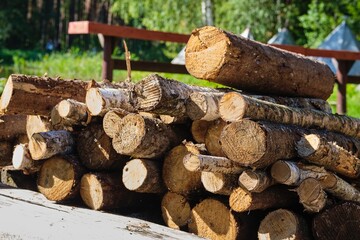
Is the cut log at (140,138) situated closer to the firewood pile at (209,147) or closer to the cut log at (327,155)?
the firewood pile at (209,147)

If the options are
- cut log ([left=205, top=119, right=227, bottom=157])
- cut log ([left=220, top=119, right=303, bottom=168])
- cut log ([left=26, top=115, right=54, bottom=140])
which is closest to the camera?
cut log ([left=220, top=119, right=303, bottom=168])

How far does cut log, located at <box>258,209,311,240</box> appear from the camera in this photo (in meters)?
3.51

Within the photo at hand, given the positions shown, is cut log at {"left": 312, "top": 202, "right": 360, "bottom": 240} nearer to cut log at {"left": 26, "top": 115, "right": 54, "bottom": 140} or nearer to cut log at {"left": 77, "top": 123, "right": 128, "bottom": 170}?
cut log at {"left": 77, "top": 123, "right": 128, "bottom": 170}

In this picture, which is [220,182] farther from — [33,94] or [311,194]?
[33,94]

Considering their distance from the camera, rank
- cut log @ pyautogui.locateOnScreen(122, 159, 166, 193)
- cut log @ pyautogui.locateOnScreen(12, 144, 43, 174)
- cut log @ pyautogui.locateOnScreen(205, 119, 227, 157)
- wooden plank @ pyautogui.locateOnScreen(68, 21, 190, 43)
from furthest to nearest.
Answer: wooden plank @ pyautogui.locateOnScreen(68, 21, 190, 43) → cut log @ pyautogui.locateOnScreen(12, 144, 43, 174) → cut log @ pyautogui.locateOnScreen(122, 159, 166, 193) → cut log @ pyautogui.locateOnScreen(205, 119, 227, 157)

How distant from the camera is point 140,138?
3719 millimetres

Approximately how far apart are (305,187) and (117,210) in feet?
3.81

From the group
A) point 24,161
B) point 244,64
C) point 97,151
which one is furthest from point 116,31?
point 244,64

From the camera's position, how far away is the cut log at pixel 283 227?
3.51 meters

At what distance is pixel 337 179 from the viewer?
3676 millimetres

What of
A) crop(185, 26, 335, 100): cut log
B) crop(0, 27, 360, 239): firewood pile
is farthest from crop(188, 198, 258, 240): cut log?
crop(185, 26, 335, 100): cut log

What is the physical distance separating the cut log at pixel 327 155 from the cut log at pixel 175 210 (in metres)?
0.66

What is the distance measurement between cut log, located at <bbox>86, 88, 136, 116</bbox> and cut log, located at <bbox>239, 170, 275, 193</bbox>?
78 centimetres

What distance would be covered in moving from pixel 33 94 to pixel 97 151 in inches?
21.0
